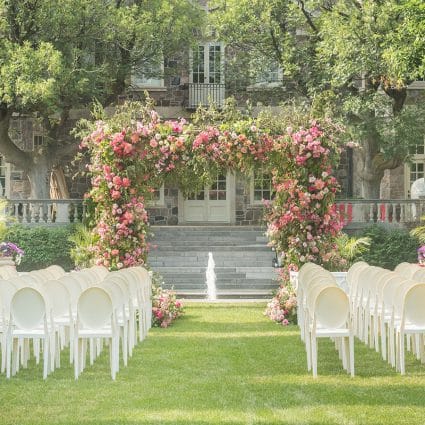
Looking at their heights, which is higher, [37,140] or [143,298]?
[37,140]

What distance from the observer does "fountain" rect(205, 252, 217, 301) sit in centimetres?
2108

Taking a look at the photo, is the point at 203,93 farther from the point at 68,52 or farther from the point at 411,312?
the point at 411,312

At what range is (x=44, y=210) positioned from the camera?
82.0ft

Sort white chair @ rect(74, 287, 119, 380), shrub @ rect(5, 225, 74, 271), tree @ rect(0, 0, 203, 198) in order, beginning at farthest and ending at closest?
shrub @ rect(5, 225, 74, 271)
tree @ rect(0, 0, 203, 198)
white chair @ rect(74, 287, 119, 380)

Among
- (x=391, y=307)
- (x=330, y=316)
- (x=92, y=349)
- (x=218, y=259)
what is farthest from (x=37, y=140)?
(x=330, y=316)

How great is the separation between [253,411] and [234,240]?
17.3 m

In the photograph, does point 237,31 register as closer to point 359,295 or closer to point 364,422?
point 359,295

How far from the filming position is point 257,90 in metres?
28.4

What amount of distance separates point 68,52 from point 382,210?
28.8ft

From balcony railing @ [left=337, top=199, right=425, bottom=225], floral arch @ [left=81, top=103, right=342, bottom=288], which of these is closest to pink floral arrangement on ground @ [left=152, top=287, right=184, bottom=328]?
floral arch @ [left=81, top=103, right=342, bottom=288]

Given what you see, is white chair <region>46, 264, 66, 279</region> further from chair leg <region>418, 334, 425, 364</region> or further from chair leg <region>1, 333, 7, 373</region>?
chair leg <region>418, 334, 425, 364</region>

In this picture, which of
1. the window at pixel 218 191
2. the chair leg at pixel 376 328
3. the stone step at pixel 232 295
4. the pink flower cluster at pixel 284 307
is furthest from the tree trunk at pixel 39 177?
the chair leg at pixel 376 328

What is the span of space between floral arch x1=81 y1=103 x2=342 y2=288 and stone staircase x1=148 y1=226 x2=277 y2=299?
518 cm

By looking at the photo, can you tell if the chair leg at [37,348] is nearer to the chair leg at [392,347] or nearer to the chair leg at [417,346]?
the chair leg at [392,347]
